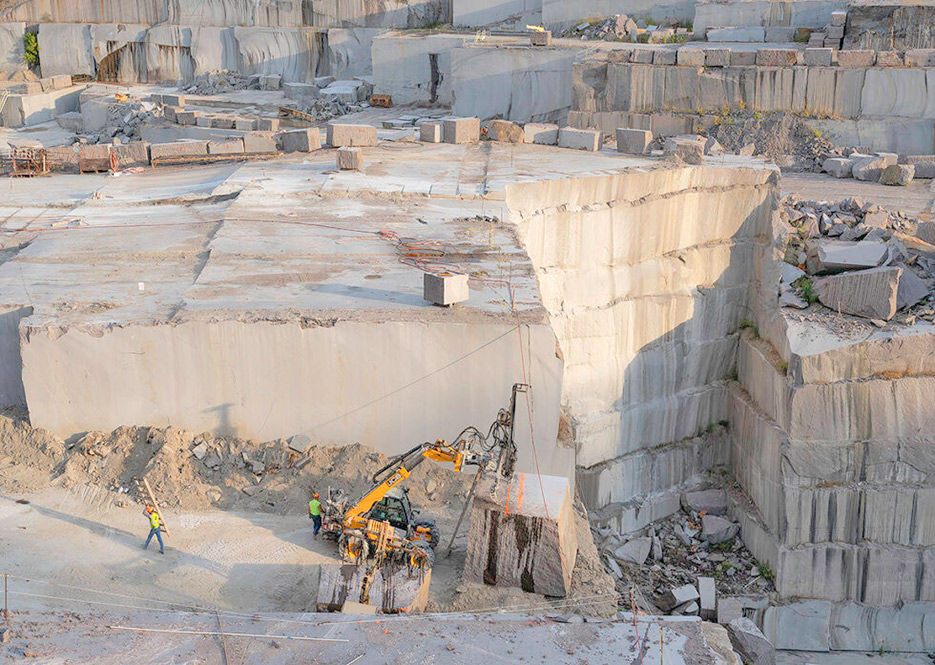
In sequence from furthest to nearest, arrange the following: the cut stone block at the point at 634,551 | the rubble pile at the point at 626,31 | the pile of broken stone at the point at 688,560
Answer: the rubble pile at the point at 626,31, the cut stone block at the point at 634,551, the pile of broken stone at the point at 688,560

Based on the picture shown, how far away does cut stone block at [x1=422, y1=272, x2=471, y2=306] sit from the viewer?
44.9 ft

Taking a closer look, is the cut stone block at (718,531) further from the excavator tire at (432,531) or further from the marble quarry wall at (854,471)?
the excavator tire at (432,531)

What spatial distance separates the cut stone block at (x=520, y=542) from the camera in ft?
35.4

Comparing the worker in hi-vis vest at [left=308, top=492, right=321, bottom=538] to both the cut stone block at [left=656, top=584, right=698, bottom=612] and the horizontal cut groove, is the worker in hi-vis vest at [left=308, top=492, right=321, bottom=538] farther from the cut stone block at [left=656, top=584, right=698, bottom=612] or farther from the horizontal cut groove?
the horizontal cut groove

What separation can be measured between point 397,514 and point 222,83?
27.4 metres

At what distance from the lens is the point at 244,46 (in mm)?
37344

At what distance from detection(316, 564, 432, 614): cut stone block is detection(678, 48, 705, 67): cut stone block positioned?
19.3 meters

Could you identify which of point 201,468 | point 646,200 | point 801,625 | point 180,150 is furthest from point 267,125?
point 801,625

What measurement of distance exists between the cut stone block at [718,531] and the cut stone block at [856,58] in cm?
1264

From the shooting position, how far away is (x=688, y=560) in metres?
18.9

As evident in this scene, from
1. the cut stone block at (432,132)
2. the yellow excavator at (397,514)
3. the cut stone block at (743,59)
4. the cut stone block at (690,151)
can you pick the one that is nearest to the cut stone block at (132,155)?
the cut stone block at (432,132)

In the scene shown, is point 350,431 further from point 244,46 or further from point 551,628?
point 244,46

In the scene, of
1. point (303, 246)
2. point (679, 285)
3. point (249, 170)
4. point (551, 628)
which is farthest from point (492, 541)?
point (249, 170)

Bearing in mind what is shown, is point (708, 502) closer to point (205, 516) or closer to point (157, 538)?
point (205, 516)
